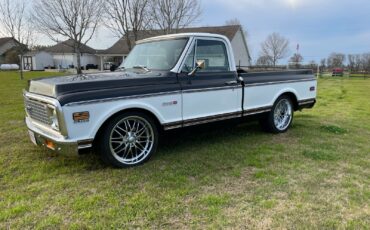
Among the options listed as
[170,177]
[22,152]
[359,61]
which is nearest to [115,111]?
[170,177]

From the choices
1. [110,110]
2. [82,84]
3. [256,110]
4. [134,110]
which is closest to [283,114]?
[256,110]

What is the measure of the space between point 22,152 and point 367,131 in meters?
6.79

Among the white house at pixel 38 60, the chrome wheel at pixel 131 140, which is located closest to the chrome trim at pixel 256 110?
the chrome wheel at pixel 131 140

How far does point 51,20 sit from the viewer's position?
23.5 m

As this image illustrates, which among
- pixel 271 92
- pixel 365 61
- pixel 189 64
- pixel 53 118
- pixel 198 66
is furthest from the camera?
pixel 365 61

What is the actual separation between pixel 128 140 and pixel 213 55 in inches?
82.5

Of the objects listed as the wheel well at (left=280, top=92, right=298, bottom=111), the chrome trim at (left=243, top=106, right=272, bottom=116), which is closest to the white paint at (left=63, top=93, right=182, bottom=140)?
the chrome trim at (left=243, top=106, right=272, bottom=116)

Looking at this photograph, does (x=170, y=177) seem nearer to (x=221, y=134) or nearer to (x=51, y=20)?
(x=221, y=134)

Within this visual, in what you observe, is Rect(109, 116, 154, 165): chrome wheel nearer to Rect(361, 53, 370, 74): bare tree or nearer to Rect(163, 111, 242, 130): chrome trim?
Rect(163, 111, 242, 130): chrome trim

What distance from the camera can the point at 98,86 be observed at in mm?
4164

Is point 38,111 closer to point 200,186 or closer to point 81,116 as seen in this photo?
point 81,116

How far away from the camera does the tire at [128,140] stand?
14.1 ft

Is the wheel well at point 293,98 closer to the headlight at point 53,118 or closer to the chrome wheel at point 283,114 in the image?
the chrome wheel at point 283,114

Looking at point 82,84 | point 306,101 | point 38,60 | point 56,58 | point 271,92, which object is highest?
point 56,58
